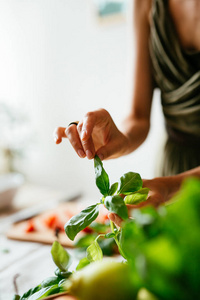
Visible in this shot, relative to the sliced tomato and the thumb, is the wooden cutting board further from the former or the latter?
the thumb

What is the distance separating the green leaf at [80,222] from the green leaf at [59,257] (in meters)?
0.06

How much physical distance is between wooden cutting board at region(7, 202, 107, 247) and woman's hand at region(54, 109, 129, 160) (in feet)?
1.02

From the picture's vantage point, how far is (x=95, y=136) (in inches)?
29.0

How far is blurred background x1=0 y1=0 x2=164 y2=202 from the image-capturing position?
2.64 m

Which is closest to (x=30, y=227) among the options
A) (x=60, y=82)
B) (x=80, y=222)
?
(x=80, y=222)

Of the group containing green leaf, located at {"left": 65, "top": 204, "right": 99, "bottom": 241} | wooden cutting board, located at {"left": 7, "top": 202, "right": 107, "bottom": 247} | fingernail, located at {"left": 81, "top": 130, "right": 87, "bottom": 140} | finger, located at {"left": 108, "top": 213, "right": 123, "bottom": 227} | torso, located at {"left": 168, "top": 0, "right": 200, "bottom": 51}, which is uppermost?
torso, located at {"left": 168, "top": 0, "right": 200, "bottom": 51}

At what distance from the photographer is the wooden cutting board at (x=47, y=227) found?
95cm

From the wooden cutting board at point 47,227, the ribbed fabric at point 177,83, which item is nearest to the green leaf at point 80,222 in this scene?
the wooden cutting board at point 47,227

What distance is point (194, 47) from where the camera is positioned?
3.53 ft

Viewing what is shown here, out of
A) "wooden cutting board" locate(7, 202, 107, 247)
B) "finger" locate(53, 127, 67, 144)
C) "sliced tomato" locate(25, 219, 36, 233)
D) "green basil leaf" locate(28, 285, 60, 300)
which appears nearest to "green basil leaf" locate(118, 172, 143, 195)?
"green basil leaf" locate(28, 285, 60, 300)

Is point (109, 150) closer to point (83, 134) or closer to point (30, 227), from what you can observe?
point (83, 134)

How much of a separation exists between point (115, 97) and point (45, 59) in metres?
0.82

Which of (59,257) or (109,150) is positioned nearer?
(59,257)

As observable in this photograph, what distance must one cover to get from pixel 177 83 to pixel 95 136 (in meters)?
0.50
